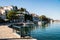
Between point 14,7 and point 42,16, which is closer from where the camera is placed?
point 14,7

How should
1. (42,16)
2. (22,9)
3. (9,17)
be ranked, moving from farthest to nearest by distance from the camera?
1. (42,16)
2. (22,9)
3. (9,17)

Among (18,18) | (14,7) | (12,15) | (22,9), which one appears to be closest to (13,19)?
(12,15)

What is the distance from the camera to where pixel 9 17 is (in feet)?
208

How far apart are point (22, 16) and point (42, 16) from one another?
34.4 metres

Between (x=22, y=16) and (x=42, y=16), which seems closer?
(x=22, y=16)

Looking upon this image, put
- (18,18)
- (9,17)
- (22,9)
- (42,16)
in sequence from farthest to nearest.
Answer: (42,16)
(22,9)
(18,18)
(9,17)

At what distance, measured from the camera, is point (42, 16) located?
4309 inches

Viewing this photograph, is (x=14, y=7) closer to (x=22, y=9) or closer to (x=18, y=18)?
(x=22, y=9)

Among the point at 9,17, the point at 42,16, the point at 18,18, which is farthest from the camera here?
the point at 42,16

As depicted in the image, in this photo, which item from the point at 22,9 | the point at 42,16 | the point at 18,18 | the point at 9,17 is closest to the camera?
the point at 9,17

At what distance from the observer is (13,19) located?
6656cm

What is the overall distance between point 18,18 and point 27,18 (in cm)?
413

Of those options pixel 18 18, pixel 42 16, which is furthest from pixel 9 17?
pixel 42 16

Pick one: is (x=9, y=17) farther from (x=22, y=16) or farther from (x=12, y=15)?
(x=22, y=16)
